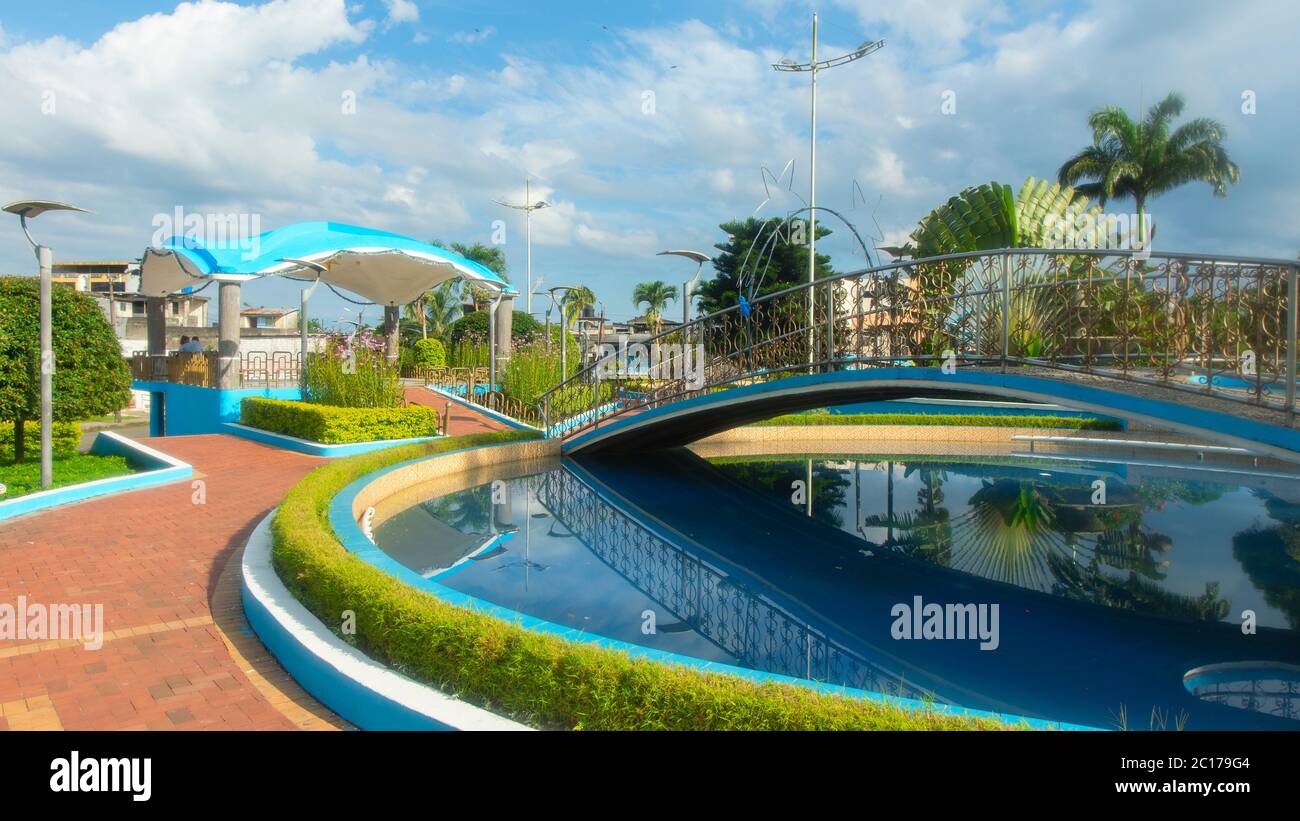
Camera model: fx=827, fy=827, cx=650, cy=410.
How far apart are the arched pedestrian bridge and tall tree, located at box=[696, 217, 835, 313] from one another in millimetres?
15669

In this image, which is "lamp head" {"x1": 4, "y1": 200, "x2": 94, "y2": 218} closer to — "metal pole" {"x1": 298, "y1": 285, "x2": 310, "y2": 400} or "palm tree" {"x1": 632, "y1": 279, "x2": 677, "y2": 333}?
"metal pole" {"x1": 298, "y1": 285, "x2": 310, "y2": 400}

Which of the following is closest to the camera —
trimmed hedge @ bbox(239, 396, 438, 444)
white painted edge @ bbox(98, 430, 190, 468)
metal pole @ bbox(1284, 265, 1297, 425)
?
metal pole @ bbox(1284, 265, 1297, 425)

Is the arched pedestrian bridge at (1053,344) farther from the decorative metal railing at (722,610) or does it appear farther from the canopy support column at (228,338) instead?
the canopy support column at (228,338)

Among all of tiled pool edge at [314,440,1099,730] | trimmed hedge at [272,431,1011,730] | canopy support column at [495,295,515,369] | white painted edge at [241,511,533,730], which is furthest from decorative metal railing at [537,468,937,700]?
canopy support column at [495,295,515,369]

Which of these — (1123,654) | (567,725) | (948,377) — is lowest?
(1123,654)

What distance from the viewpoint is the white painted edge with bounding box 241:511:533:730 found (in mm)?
3792

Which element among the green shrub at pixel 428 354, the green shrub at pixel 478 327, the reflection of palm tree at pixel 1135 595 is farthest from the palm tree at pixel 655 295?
the reflection of palm tree at pixel 1135 595

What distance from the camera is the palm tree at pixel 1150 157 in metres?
33.6

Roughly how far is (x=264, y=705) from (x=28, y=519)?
571 centimetres

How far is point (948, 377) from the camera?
8.45 m

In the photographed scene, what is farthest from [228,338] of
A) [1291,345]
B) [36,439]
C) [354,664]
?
[1291,345]

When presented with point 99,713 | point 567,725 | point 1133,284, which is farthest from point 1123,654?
point 99,713

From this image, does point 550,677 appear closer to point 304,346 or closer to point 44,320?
point 44,320
